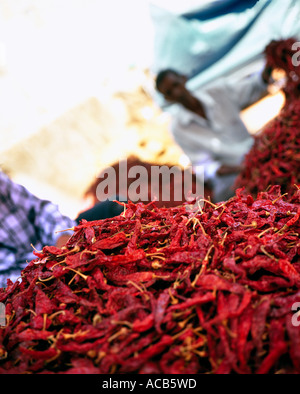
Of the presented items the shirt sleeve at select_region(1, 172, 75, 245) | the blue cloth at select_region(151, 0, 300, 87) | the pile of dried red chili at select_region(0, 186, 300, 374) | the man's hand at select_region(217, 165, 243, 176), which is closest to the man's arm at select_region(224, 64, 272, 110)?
the blue cloth at select_region(151, 0, 300, 87)

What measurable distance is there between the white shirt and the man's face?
0.09 meters

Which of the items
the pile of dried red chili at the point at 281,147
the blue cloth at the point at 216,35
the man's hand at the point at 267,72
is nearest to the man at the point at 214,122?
the blue cloth at the point at 216,35

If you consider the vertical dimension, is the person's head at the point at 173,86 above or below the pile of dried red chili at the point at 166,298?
above

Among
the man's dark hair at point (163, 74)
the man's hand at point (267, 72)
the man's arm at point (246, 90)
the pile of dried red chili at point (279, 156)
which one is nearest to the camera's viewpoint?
the pile of dried red chili at point (279, 156)

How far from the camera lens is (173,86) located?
113 inches

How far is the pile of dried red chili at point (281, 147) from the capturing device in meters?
1.29

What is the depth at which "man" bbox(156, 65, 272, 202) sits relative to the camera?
2.64m

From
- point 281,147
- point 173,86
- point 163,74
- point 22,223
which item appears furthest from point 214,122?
point 22,223

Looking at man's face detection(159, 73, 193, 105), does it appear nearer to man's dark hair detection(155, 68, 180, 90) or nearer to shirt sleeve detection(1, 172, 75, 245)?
man's dark hair detection(155, 68, 180, 90)

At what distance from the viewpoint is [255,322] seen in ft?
1.61

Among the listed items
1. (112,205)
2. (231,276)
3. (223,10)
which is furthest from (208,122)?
(231,276)

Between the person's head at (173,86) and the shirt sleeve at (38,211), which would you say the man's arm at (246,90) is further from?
the shirt sleeve at (38,211)

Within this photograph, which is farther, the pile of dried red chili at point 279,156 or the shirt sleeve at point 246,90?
the shirt sleeve at point 246,90
